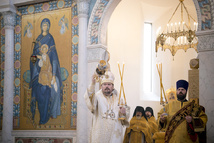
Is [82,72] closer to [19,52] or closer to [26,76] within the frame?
[26,76]

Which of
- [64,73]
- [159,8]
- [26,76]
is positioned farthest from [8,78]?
[159,8]

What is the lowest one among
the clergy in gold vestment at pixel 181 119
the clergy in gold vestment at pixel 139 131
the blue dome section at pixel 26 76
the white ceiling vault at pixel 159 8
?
the clergy in gold vestment at pixel 139 131

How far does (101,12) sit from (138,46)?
3.56 meters

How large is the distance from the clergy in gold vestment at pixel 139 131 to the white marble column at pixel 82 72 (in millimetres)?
1519

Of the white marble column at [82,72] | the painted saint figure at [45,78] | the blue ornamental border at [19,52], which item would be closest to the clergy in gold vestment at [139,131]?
the white marble column at [82,72]

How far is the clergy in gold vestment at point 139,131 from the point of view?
753 centimetres

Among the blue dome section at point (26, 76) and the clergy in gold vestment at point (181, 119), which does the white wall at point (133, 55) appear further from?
the clergy in gold vestment at point (181, 119)

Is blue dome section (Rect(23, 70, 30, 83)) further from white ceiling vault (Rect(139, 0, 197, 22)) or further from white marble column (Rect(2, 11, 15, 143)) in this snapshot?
white ceiling vault (Rect(139, 0, 197, 22))

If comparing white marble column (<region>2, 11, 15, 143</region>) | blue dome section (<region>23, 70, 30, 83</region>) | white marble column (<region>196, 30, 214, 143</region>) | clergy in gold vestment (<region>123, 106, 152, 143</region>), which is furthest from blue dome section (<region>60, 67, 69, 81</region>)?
white marble column (<region>196, 30, 214, 143</region>)

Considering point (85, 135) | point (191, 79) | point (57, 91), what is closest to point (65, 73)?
point (57, 91)

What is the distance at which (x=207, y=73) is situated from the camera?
7066mm

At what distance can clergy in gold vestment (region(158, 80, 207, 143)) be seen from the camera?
19.1ft

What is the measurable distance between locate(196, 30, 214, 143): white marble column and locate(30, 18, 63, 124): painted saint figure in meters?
4.05

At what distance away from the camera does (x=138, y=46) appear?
12.2 m
